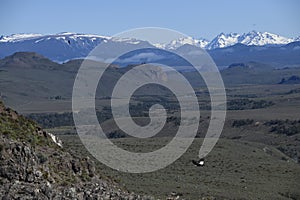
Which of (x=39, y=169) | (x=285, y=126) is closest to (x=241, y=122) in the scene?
(x=285, y=126)

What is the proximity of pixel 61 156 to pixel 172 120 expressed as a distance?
6833 centimetres

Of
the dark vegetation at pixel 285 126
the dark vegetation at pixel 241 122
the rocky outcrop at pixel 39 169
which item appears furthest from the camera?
the dark vegetation at pixel 241 122

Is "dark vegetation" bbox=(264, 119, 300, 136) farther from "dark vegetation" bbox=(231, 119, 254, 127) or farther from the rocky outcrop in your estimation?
the rocky outcrop

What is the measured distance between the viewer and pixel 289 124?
7594 cm

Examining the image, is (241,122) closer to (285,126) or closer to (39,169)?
(285,126)

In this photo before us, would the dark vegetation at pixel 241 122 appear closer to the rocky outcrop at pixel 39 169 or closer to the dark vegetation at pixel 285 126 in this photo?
the dark vegetation at pixel 285 126

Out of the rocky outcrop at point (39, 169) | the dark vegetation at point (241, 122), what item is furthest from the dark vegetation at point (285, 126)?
the rocky outcrop at point (39, 169)

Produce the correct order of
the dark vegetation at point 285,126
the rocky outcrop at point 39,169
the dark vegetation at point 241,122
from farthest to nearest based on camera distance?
1. the dark vegetation at point 241,122
2. the dark vegetation at point 285,126
3. the rocky outcrop at point 39,169

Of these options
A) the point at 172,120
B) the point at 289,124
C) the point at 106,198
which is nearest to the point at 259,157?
the point at 289,124

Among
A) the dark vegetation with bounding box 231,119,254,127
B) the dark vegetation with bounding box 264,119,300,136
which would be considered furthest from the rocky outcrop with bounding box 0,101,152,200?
the dark vegetation with bounding box 231,119,254,127

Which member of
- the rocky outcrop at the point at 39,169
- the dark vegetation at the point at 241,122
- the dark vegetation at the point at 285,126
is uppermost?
the rocky outcrop at the point at 39,169

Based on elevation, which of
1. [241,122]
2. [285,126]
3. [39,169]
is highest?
[39,169]

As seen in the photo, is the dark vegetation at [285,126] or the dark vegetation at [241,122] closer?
the dark vegetation at [285,126]

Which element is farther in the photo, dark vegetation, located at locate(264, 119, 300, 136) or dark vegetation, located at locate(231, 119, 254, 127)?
dark vegetation, located at locate(231, 119, 254, 127)
